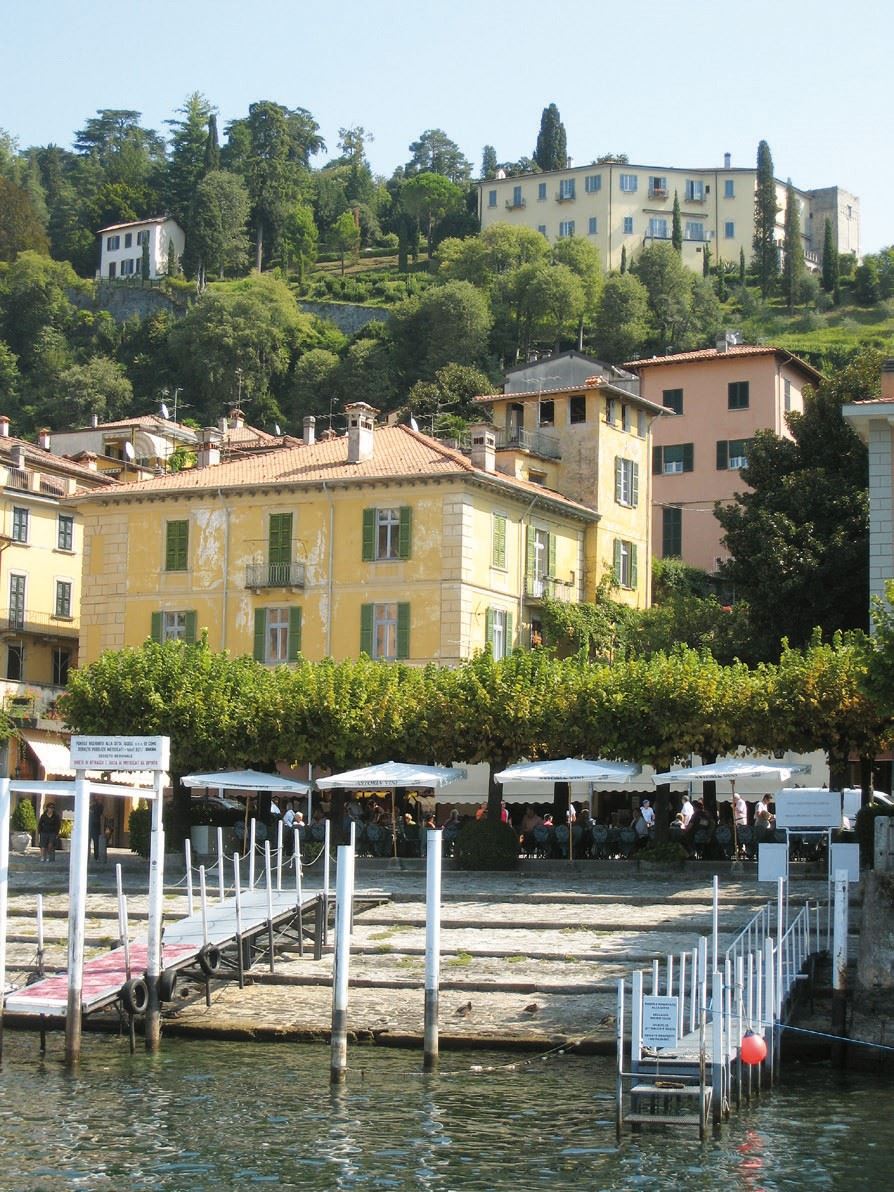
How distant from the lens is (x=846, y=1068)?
24.2 meters

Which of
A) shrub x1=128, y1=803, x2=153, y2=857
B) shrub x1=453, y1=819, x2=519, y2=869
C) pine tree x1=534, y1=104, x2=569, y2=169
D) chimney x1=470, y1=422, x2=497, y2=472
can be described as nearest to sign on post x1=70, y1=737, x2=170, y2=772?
shrub x1=453, y1=819, x2=519, y2=869

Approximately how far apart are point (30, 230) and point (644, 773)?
12388 cm

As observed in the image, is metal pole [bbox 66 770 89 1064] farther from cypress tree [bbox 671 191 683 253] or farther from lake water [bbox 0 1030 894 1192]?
cypress tree [bbox 671 191 683 253]

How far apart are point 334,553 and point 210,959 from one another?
26.4 metres

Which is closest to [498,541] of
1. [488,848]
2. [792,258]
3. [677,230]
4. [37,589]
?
[488,848]

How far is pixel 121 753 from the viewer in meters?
24.7

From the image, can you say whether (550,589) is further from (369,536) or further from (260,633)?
(260,633)

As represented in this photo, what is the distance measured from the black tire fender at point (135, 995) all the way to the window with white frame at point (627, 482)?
38.4 m

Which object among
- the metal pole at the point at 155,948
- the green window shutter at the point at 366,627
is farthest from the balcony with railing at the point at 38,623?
the metal pole at the point at 155,948

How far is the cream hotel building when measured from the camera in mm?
150375

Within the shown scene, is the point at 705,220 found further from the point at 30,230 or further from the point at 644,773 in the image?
the point at 644,773

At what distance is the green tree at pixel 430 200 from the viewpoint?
165 m

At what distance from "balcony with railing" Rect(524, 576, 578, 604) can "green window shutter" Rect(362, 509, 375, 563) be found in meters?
5.07

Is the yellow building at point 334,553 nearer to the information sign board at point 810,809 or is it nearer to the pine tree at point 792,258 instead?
the information sign board at point 810,809
